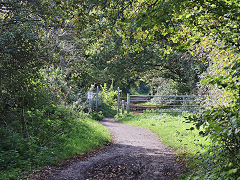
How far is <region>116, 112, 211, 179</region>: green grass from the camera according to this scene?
7.20 meters

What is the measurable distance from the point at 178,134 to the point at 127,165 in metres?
4.40

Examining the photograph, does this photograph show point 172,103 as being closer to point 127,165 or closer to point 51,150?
point 127,165

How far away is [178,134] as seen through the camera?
34.5ft

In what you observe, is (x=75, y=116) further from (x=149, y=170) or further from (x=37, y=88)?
(x=149, y=170)

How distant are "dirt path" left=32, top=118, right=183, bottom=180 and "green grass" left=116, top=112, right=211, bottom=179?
39cm

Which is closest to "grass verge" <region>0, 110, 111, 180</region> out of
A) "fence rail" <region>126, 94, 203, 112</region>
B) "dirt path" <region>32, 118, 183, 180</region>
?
"dirt path" <region>32, 118, 183, 180</region>

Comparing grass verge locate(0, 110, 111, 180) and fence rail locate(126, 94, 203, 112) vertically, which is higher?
fence rail locate(126, 94, 203, 112)

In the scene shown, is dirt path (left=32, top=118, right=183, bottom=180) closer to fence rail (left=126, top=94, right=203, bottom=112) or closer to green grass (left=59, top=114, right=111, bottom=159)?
green grass (left=59, top=114, right=111, bottom=159)

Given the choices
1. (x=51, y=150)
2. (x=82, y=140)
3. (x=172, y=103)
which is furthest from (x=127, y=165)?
(x=172, y=103)

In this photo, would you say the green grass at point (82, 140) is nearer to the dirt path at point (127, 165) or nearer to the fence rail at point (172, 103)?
the dirt path at point (127, 165)

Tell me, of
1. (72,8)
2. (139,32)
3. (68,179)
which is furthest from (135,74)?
(68,179)

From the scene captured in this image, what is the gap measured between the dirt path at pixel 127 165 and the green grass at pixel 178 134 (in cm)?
39

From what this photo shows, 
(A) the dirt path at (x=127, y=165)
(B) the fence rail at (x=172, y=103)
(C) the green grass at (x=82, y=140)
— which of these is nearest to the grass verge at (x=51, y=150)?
(C) the green grass at (x=82, y=140)

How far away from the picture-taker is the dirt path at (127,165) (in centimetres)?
601
